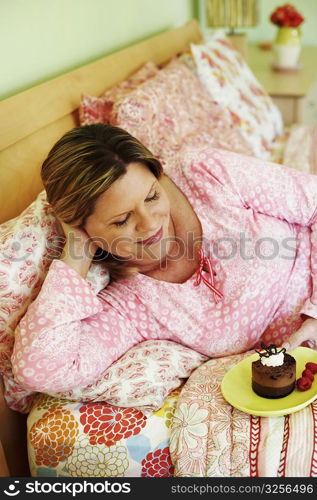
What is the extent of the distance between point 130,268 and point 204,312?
8.4 inches

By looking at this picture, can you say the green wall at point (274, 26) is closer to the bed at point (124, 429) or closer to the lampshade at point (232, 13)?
the lampshade at point (232, 13)

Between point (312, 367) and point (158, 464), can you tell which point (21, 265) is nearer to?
point (158, 464)

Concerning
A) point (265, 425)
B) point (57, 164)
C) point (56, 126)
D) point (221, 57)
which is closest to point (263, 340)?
point (265, 425)

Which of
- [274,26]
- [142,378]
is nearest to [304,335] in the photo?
[142,378]

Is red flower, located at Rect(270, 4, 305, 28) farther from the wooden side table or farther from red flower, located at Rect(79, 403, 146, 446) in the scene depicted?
red flower, located at Rect(79, 403, 146, 446)

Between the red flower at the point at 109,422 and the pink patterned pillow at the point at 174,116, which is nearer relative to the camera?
the red flower at the point at 109,422

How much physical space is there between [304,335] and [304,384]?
0.16 meters

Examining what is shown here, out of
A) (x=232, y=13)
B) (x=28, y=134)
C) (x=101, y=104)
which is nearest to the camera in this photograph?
(x=28, y=134)

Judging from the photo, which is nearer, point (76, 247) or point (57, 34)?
point (76, 247)

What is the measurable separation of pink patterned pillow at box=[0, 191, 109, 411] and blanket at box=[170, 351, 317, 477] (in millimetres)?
400

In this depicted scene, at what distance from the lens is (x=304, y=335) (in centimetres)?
133

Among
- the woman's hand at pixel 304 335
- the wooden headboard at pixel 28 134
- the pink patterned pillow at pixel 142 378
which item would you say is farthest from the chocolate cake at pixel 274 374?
the wooden headboard at pixel 28 134

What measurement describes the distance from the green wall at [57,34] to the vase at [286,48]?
1079 mm

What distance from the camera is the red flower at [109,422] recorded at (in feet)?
4.03
